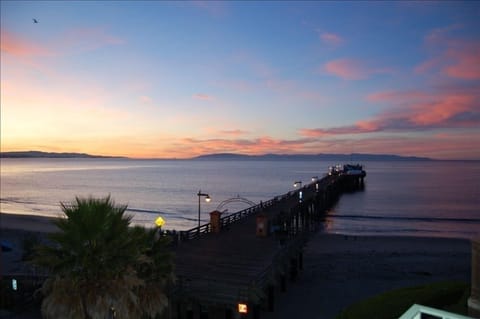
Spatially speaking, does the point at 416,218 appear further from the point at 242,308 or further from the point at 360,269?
the point at 242,308

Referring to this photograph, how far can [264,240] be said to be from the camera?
77.2ft

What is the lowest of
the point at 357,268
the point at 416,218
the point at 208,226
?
the point at 416,218

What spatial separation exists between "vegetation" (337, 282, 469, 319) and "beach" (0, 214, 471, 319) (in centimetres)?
662

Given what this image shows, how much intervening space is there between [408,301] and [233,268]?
7.51 m

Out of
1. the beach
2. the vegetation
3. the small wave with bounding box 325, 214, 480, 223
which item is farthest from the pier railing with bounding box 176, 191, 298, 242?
the small wave with bounding box 325, 214, 480, 223

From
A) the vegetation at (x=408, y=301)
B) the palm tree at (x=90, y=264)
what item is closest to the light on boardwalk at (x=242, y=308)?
the vegetation at (x=408, y=301)

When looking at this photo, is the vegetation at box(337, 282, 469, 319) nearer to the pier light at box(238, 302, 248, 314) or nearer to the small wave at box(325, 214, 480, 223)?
the pier light at box(238, 302, 248, 314)

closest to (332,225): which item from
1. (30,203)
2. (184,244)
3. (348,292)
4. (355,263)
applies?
(355,263)

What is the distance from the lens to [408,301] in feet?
39.8

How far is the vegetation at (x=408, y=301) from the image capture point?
11.6 meters

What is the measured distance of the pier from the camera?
14523 mm

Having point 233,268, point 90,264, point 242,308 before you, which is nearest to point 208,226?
point 233,268

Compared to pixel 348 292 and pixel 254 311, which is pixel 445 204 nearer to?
pixel 348 292

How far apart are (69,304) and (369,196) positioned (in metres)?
88.0
